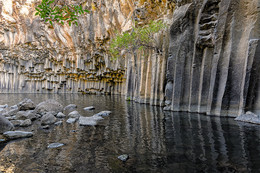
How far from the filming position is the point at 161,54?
15859mm

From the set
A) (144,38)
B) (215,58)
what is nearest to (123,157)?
(215,58)

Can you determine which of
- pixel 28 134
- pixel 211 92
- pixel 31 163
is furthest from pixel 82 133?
pixel 211 92

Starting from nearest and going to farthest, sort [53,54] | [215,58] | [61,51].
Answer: [215,58] < [61,51] < [53,54]

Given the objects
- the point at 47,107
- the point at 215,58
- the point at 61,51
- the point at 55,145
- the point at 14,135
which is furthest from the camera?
the point at 61,51

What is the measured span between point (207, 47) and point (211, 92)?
320 centimetres

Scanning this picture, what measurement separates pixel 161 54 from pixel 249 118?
9678mm

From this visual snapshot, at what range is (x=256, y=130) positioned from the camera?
6.47m

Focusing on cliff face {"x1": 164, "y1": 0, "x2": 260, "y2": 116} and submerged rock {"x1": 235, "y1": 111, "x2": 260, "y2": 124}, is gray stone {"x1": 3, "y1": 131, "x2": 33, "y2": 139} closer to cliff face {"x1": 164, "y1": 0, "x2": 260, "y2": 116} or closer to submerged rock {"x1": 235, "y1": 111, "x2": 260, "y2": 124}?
cliff face {"x1": 164, "y1": 0, "x2": 260, "y2": 116}

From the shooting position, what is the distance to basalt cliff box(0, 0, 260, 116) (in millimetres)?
8844

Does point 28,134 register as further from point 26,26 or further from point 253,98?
point 26,26

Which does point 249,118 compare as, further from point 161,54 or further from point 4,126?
point 4,126

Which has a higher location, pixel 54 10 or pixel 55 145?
pixel 54 10

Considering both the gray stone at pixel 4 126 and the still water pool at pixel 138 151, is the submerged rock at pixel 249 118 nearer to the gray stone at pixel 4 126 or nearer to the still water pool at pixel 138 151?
the still water pool at pixel 138 151

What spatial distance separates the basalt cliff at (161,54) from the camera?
29.0 ft
